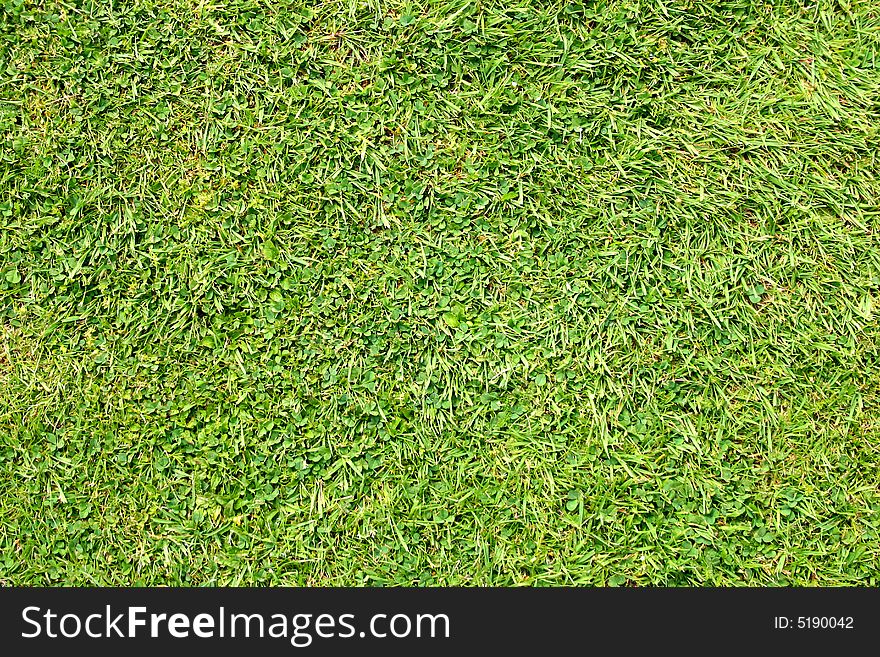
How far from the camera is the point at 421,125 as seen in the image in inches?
105

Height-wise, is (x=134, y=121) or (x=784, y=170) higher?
(x=134, y=121)

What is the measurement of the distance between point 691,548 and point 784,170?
5.03 feet

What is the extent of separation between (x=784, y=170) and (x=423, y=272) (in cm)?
150

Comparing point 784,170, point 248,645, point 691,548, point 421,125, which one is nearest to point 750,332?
point 784,170

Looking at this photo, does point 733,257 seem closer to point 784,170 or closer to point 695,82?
point 784,170

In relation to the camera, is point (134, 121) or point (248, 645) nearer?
point (248, 645)

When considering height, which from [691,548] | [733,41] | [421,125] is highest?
[733,41]

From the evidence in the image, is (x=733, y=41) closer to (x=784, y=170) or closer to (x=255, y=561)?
(x=784, y=170)

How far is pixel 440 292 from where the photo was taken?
8.53 ft

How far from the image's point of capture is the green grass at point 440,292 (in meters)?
2.54

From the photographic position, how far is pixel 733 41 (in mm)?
2658

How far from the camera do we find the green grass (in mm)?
2541

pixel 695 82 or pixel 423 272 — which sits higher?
pixel 695 82

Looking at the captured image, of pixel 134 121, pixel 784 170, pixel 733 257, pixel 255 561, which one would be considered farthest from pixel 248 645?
pixel 784 170
